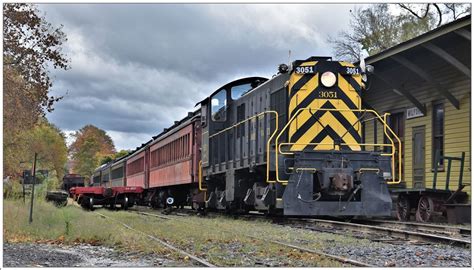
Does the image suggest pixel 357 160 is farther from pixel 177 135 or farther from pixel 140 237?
pixel 177 135

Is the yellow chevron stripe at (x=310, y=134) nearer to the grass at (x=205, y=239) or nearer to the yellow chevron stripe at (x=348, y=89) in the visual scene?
the yellow chevron stripe at (x=348, y=89)

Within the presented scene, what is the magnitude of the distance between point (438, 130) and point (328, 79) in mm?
6068

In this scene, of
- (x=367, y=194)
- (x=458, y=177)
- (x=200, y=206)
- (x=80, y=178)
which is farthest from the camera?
(x=80, y=178)

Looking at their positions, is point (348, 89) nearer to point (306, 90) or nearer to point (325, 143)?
point (306, 90)

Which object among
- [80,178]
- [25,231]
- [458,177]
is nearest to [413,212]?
[458,177]

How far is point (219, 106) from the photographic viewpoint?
18.3 metres

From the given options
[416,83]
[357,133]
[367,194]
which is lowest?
[367,194]

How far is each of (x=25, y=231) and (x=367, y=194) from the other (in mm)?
6628

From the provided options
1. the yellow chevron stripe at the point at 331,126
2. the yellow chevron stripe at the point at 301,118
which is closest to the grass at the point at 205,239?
the yellow chevron stripe at the point at 331,126

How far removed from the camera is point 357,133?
13.5 metres

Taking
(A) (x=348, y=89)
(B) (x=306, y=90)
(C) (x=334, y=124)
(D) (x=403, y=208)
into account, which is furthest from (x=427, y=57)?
(B) (x=306, y=90)

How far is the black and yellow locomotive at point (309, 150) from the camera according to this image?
12.1m

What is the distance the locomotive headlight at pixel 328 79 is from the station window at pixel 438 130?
5.72 m

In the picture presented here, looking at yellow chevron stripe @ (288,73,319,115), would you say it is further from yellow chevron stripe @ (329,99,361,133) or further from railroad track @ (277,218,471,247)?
railroad track @ (277,218,471,247)
